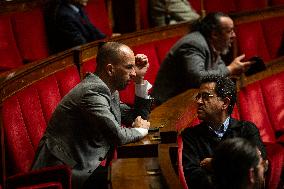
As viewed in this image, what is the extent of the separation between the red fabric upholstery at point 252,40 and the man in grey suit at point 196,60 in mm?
326

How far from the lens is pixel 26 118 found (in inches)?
42.3

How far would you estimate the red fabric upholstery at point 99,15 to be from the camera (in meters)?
1.74

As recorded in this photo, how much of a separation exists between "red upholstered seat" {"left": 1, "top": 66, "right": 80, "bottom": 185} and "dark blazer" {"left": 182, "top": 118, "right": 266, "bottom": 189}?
261mm

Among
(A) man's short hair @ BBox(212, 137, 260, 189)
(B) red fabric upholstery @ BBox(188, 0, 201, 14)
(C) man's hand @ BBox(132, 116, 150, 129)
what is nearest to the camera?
(A) man's short hair @ BBox(212, 137, 260, 189)

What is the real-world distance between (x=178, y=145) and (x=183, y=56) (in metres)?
0.47

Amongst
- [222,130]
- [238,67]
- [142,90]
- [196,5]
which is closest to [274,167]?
[222,130]

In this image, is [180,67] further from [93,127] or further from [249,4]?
[249,4]

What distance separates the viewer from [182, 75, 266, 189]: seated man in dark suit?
3.27 feet

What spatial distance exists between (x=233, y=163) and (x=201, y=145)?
35 cm

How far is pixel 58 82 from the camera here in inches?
46.3

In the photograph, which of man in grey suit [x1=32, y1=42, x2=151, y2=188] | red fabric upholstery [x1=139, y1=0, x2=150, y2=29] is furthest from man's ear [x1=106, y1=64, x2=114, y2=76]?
red fabric upholstery [x1=139, y1=0, x2=150, y2=29]

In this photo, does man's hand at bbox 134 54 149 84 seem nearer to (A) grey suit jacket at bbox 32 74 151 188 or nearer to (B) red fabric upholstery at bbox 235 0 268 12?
(A) grey suit jacket at bbox 32 74 151 188

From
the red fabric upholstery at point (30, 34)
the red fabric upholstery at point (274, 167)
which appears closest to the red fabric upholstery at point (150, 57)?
the red fabric upholstery at point (30, 34)

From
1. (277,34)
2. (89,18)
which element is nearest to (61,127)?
(89,18)
